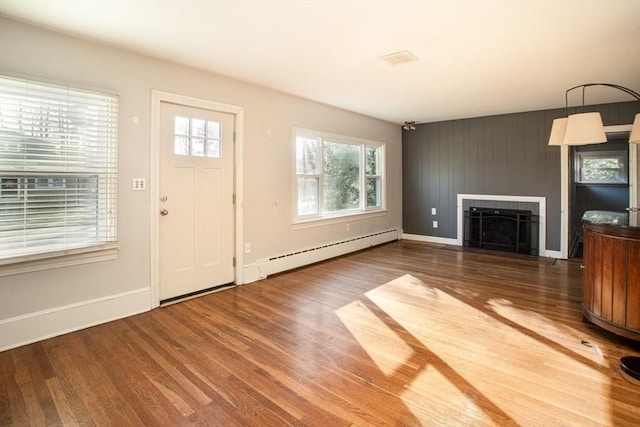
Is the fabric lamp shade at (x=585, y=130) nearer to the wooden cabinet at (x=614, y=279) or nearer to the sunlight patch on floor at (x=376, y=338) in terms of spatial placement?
the wooden cabinet at (x=614, y=279)

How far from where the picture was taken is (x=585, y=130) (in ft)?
8.85

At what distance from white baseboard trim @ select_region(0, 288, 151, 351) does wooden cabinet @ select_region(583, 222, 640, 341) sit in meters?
3.94

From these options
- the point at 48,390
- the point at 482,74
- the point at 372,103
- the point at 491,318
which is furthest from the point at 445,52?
the point at 48,390

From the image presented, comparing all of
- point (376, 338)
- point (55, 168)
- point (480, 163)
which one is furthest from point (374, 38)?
point (480, 163)

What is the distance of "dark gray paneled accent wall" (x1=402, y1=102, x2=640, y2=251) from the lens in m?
5.57

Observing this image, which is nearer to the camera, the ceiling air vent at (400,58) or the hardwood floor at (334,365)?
the hardwood floor at (334,365)

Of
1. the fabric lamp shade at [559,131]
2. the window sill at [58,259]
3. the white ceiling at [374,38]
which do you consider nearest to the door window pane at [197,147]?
the white ceiling at [374,38]

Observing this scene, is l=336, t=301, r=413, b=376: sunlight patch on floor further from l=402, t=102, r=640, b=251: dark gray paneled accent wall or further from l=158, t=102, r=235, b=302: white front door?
l=402, t=102, r=640, b=251: dark gray paneled accent wall

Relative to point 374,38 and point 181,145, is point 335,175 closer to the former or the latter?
point 181,145

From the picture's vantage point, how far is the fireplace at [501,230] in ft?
19.0

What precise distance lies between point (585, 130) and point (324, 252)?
11.8ft

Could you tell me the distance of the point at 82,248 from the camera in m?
2.80

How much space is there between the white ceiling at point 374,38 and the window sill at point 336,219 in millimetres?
1850

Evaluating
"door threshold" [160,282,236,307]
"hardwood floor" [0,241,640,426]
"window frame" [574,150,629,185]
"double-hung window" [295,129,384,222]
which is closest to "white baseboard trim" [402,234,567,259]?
"double-hung window" [295,129,384,222]
